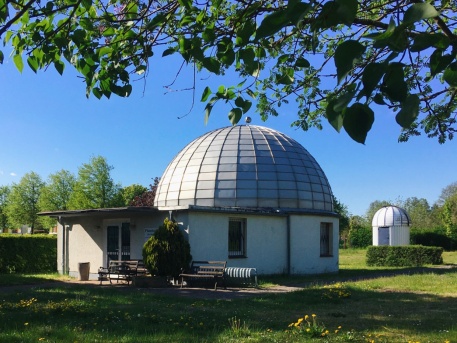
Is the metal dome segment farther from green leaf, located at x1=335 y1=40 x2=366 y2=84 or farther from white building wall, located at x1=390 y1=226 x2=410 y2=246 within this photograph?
green leaf, located at x1=335 y1=40 x2=366 y2=84

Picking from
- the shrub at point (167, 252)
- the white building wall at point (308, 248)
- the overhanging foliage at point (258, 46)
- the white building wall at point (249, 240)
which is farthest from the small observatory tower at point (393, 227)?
the overhanging foliage at point (258, 46)

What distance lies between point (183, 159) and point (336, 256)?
9886mm

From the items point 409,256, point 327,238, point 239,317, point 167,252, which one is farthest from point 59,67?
point 409,256

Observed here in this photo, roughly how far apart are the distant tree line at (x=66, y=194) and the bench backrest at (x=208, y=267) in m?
20.0

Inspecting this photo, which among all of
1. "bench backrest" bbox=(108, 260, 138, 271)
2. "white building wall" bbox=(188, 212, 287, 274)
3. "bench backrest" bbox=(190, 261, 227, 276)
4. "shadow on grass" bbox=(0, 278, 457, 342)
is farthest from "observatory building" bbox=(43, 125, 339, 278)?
"shadow on grass" bbox=(0, 278, 457, 342)

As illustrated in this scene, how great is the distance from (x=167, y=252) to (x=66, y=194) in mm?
43543

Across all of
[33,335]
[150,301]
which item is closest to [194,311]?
[150,301]

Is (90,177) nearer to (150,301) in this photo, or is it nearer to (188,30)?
(150,301)

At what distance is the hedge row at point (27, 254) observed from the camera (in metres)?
27.7

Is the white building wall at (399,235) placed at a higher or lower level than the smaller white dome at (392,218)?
lower

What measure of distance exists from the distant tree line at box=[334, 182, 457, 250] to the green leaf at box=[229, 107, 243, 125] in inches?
1852

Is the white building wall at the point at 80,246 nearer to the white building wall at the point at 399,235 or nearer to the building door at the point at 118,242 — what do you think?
the building door at the point at 118,242

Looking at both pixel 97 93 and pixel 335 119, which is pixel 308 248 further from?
pixel 335 119

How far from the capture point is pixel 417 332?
28.5ft
